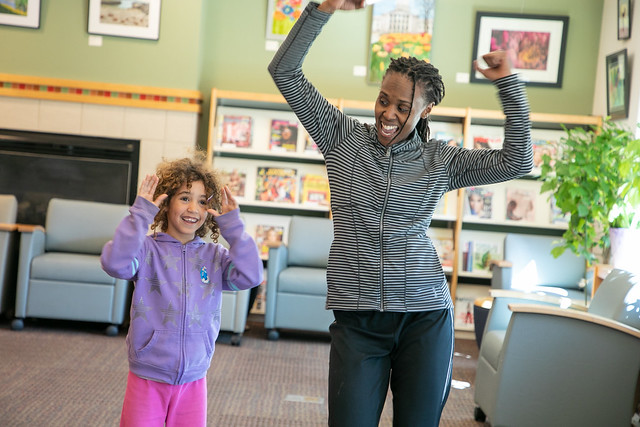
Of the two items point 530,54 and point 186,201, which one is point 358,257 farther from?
point 530,54

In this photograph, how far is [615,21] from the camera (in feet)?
19.1

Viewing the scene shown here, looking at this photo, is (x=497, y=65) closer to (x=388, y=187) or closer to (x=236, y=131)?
(x=388, y=187)

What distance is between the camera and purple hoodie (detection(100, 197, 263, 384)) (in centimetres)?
190

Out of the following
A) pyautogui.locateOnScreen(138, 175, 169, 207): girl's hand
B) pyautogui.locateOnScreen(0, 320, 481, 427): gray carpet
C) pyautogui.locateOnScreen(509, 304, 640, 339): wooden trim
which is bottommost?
pyautogui.locateOnScreen(0, 320, 481, 427): gray carpet

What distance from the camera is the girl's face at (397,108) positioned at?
171 cm

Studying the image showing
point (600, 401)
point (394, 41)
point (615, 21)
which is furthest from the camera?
point (394, 41)

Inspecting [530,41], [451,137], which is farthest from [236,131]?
[530,41]

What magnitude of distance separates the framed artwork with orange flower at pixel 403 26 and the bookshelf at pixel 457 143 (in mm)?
640

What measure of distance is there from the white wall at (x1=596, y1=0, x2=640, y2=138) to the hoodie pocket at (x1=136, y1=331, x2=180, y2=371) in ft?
13.4

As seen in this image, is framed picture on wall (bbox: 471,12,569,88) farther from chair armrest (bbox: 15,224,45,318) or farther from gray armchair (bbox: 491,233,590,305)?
chair armrest (bbox: 15,224,45,318)

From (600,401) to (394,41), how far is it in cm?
391

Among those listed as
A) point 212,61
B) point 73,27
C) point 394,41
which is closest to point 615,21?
point 394,41

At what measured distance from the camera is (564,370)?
308 centimetres

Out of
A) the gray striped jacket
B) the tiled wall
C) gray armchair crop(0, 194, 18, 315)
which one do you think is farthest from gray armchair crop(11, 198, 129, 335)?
the gray striped jacket
